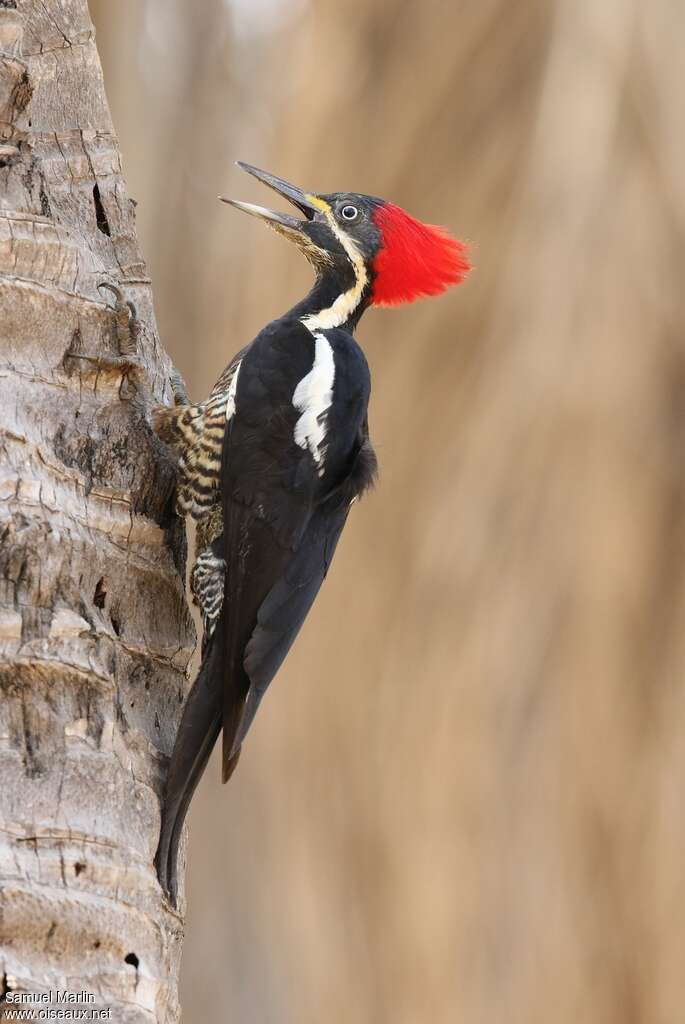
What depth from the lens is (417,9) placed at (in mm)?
6504

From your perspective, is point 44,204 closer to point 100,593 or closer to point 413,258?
point 100,593

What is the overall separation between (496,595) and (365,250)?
1.84 m

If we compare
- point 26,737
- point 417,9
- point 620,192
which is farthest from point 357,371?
point 417,9

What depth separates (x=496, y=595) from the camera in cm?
602

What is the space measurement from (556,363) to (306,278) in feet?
4.06

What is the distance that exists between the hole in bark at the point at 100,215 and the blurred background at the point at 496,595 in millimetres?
2384

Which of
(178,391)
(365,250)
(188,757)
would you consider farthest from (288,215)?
(188,757)

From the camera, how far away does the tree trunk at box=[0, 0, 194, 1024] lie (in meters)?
2.93

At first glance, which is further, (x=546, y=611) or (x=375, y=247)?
(x=546, y=611)

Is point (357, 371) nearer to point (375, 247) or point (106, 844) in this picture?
point (375, 247)

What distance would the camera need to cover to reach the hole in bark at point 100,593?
3.39 metres

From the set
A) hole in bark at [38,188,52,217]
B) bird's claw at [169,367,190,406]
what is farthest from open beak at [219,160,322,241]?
hole in bark at [38,188,52,217]

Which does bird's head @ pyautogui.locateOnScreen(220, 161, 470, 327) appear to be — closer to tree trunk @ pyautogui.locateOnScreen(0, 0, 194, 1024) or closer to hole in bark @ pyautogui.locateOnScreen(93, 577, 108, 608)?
tree trunk @ pyautogui.locateOnScreen(0, 0, 194, 1024)

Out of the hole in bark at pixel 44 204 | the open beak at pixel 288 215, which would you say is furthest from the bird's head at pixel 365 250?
the hole in bark at pixel 44 204
